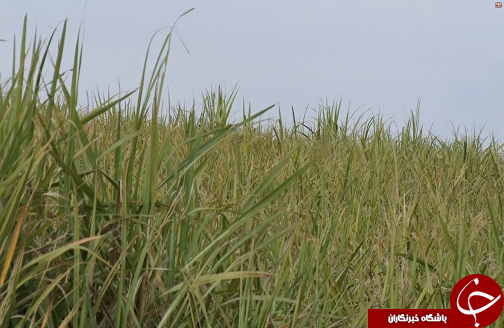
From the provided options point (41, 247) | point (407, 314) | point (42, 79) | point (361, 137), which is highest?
point (361, 137)

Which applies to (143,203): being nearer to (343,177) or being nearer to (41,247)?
(41,247)

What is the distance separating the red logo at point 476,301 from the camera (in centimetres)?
156

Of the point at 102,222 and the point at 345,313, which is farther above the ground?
the point at 102,222

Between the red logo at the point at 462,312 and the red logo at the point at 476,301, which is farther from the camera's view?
the red logo at the point at 476,301

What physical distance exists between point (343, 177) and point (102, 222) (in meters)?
1.83

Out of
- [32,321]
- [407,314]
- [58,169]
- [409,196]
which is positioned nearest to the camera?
[32,321]

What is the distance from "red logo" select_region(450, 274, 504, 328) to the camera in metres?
1.56

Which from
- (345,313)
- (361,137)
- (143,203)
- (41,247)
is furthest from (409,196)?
(41,247)

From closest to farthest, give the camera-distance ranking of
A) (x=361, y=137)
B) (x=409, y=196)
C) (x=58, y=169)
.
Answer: (x=58, y=169) < (x=409, y=196) < (x=361, y=137)

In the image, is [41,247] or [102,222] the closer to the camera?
[41,247]

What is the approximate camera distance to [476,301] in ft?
5.16

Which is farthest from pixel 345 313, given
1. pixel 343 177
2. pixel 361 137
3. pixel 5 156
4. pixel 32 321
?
pixel 361 137

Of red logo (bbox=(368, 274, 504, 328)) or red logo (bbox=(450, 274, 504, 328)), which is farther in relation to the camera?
red logo (bbox=(450, 274, 504, 328))

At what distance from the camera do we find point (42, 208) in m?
1.25
